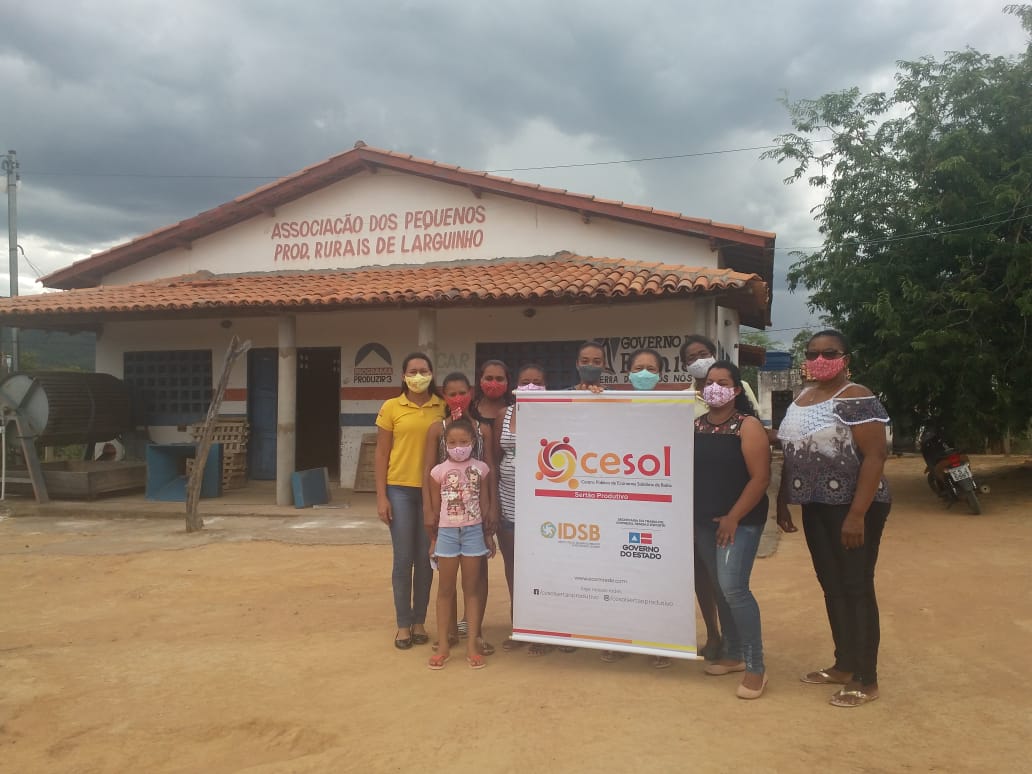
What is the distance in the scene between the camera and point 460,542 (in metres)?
3.89

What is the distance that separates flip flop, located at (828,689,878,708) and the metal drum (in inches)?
405

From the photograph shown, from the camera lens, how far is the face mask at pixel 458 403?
13.0ft

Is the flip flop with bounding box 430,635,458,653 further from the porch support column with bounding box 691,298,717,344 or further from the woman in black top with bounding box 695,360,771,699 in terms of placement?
the porch support column with bounding box 691,298,717,344

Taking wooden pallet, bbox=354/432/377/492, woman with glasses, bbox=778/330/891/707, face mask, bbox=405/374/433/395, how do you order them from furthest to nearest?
1. wooden pallet, bbox=354/432/377/492
2. face mask, bbox=405/374/433/395
3. woman with glasses, bbox=778/330/891/707

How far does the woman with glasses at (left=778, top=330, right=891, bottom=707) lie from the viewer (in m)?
3.23

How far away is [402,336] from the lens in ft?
36.1

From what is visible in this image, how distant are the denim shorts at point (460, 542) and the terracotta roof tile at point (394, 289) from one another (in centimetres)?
480

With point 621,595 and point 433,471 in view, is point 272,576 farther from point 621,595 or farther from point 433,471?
point 621,595

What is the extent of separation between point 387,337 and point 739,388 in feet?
26.9

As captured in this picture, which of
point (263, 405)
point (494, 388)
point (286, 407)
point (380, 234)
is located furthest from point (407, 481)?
point (263, 405)

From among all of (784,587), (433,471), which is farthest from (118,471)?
(784,587)

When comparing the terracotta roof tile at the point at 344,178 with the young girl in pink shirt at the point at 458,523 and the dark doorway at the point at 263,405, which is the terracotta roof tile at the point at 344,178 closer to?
the dark doorway at the point at 263,405

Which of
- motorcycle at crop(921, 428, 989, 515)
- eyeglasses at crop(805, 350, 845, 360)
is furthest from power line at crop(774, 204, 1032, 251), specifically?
eyeglasses at crop(805, 350, 845, 360)

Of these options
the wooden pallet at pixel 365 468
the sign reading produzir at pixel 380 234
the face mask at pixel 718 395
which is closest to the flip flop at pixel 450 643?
the face mask at pixel 718 395
